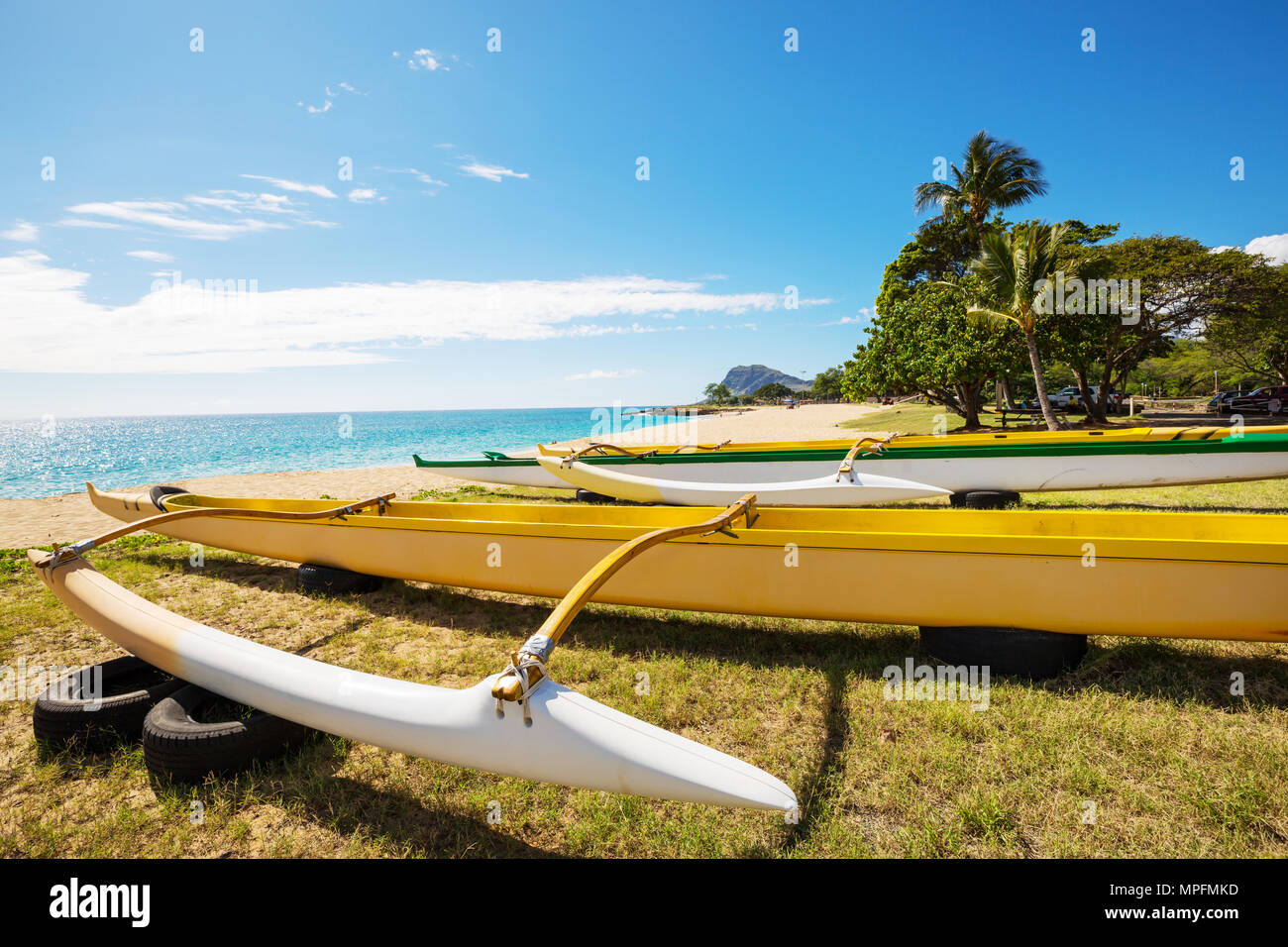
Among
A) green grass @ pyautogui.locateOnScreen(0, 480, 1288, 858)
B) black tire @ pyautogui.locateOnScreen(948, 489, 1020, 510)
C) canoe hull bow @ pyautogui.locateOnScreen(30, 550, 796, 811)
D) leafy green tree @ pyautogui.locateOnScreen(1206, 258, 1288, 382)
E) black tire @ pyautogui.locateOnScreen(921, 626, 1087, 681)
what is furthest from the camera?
leafy green tree @ pyautogui.locateOnScreen(1206, 258, 1288, 382)

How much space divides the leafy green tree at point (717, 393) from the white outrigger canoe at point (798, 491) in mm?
103432

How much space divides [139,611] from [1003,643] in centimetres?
432

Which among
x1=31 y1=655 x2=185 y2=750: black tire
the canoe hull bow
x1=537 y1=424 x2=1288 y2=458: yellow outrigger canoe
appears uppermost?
x1=537 y1=424 x2=1288 y2=458: yellow outrigger canoe

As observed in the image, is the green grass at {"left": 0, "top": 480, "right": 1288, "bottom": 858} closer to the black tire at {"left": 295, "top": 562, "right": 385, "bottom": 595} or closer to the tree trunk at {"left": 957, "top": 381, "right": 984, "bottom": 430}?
the black tire at {"left": 295, "top": 562, "right": 385, "bottom": 595}

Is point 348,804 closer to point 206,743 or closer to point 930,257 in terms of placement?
point 206,743

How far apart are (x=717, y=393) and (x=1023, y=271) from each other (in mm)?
102133

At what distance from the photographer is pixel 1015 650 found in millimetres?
2641

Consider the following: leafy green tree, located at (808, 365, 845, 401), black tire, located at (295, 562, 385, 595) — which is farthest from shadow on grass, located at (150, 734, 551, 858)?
leafy green tree, located at (808, 365, 845, 401)

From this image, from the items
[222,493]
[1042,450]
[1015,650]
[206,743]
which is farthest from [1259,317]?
[222,493]

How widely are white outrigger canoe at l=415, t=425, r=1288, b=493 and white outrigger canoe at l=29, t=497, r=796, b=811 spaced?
4.12 meters

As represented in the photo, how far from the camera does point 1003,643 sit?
2652 millimetres

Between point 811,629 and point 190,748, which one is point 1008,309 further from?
point 190,748

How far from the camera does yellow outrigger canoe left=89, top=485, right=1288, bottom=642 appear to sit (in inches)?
95.7
